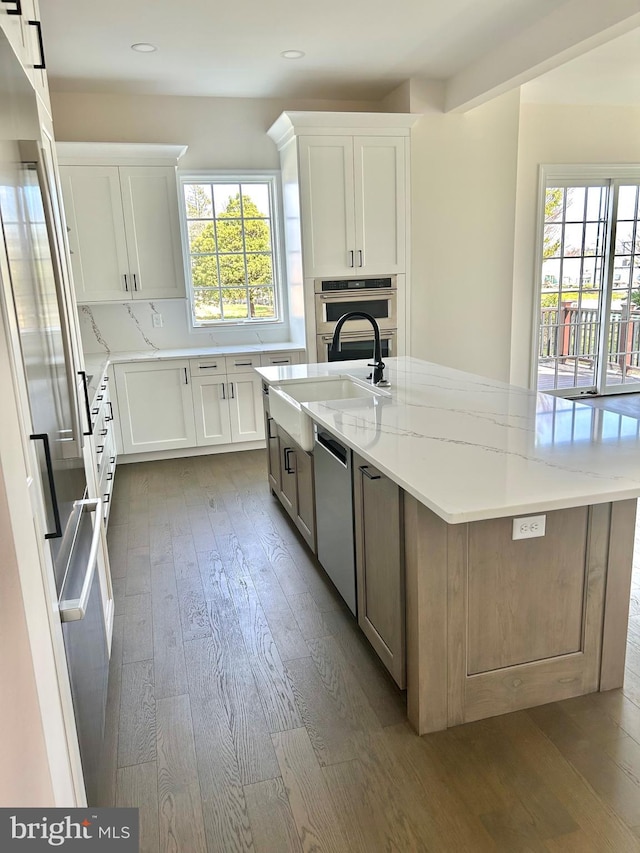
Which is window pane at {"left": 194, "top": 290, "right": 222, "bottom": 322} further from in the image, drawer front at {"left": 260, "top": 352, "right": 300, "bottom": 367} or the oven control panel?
the oven control panel

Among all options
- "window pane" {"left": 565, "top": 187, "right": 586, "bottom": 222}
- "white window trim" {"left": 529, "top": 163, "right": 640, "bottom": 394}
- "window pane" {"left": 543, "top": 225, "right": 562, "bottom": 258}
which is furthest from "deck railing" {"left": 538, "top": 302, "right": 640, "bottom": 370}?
"window pane" {"left": 565, "top": 187, "right": 586, "bottom": 222}

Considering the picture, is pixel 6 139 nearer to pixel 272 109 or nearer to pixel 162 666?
pixel 162 666

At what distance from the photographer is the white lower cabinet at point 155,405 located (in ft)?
16.2

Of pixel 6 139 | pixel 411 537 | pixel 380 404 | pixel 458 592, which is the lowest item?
pixel 458 592

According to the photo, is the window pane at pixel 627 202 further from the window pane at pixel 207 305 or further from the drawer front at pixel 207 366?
the drawer front at pixel 207 366

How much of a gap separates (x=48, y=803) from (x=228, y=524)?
268cm

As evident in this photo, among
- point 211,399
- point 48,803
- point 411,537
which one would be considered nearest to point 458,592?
point 411,537

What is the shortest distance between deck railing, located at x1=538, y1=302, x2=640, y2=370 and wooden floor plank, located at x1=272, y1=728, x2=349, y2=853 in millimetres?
5438

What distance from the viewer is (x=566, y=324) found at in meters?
6.57

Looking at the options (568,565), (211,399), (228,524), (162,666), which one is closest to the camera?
(568,565)

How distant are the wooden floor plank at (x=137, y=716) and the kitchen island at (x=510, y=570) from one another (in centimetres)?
88

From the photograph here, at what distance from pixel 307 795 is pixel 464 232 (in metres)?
4.64

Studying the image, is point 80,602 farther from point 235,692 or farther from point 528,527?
point 528,527

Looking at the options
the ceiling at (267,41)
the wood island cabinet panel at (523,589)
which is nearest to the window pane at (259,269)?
the ceiling at (267,41)
